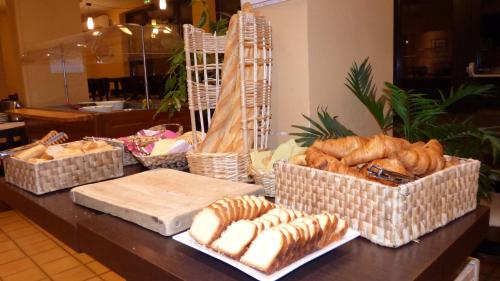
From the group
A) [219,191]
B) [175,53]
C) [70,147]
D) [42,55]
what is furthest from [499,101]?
[42,55]

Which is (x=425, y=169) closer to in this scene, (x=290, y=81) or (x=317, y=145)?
(x=317, y=145)

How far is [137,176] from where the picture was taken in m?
1.10

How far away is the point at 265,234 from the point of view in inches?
23.6

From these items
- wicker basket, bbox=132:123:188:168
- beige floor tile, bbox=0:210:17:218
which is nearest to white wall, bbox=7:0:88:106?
beige floor tile, bbox=0:210:17:218

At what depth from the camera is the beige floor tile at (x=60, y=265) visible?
7.61 ft

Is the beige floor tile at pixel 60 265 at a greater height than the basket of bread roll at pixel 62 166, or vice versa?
the basket of bread roll at pixel 62 166

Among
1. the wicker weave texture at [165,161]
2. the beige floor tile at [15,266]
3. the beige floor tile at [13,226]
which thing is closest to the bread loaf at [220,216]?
the wicker weave texture at [165,161]

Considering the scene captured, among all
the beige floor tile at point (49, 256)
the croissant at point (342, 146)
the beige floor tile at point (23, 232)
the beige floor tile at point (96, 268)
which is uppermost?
the croissant at point (342, 146)

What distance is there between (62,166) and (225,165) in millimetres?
479

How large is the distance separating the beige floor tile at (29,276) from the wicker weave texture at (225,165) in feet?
5.56

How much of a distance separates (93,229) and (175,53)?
34.1 inches

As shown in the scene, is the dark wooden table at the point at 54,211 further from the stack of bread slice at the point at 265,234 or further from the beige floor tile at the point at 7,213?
the beige floor tile at the point at 7,213

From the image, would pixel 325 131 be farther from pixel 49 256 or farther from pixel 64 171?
pixel 49 256

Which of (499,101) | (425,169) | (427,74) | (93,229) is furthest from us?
(427,74)
